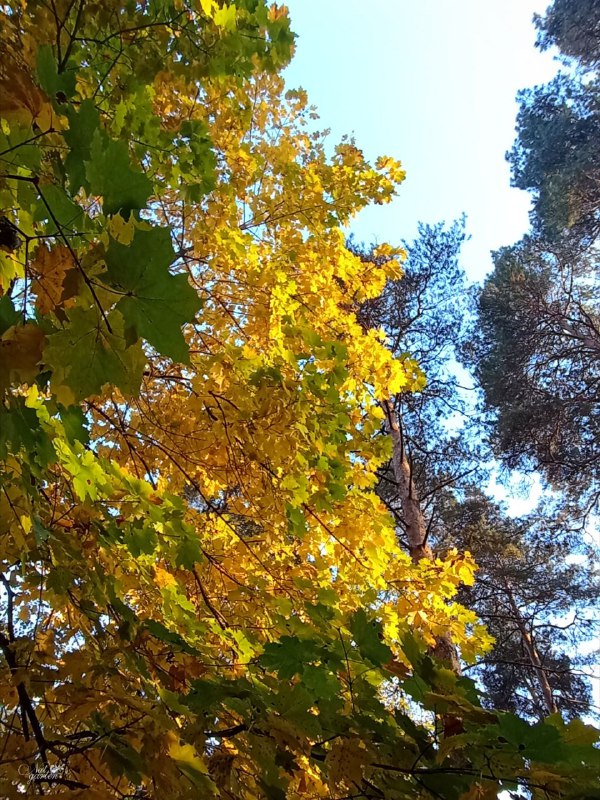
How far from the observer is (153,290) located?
709 millimetres

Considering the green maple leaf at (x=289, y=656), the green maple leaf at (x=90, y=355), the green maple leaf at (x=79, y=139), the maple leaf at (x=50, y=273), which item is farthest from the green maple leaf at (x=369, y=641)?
the green maple leaf at (x=79, y=139)

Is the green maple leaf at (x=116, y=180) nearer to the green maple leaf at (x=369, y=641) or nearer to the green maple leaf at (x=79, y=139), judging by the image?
the green maple leaf at (x=79, y=139)

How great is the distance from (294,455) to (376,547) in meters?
0.82

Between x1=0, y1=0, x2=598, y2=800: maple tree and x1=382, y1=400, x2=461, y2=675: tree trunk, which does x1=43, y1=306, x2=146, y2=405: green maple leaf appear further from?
x1=382, y1=400, x2=461, y2=675: tree trunk

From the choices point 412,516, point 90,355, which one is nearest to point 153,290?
point 90,355

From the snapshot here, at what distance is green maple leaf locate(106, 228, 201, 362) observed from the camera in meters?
0.69

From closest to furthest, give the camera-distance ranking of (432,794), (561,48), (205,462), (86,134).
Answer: (86,134) < (432,794) < (205,462) < (561,48)

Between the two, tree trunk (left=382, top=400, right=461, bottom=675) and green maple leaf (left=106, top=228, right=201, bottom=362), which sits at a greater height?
tree trunk (left=382, top=400, right=461, bottom=675)

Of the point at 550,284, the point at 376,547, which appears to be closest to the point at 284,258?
the point at 376,547

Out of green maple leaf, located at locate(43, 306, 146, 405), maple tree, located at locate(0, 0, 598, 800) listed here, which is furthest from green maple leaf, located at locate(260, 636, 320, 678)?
green maple leaf, located at locate(43, 306, 146, 405)

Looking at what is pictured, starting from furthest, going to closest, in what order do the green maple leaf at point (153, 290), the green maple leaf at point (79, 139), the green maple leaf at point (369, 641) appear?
the green maple leaf at point (369, 641) < the green maple leaf at point (79, 139) < the green maple leaf at point (153, 290)

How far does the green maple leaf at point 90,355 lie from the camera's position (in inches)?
31.1

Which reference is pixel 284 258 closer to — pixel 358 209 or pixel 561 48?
pixel 358 209

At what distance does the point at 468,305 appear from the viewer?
11.0m
